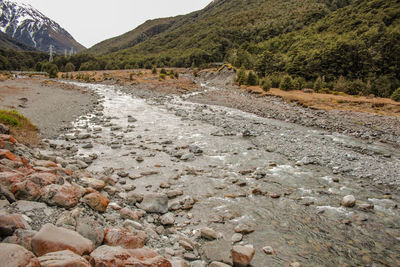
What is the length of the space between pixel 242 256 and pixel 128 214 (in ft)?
10.3

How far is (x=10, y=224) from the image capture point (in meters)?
3.40

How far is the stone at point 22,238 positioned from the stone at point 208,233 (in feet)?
12.1

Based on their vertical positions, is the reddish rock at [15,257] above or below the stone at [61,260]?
above

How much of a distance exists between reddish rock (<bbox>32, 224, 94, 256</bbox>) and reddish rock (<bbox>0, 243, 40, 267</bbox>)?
0.46 m

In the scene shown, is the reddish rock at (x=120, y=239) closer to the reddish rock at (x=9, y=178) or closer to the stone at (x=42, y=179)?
the stone at (x=42, y=179)

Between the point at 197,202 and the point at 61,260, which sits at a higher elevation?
the point at 61,260

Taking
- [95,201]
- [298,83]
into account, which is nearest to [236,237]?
[95,201]

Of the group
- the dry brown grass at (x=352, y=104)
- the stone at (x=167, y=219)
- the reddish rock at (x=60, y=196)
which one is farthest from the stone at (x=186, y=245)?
the dry brown grass at (x=352, y=104)

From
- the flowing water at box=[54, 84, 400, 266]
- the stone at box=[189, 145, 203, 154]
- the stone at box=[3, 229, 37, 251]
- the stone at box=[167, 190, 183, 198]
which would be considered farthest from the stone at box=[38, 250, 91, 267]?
the stone at box=[189, 145, 203, 154]

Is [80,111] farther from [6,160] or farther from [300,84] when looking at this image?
[300,84]

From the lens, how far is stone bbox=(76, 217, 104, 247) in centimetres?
420

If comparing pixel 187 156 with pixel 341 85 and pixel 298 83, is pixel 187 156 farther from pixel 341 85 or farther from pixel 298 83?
pixel 341 85

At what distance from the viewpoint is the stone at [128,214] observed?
5.96m

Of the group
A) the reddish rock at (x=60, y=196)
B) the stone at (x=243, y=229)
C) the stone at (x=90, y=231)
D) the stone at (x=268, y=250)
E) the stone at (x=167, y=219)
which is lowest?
the stone at (x=268, y=250)
